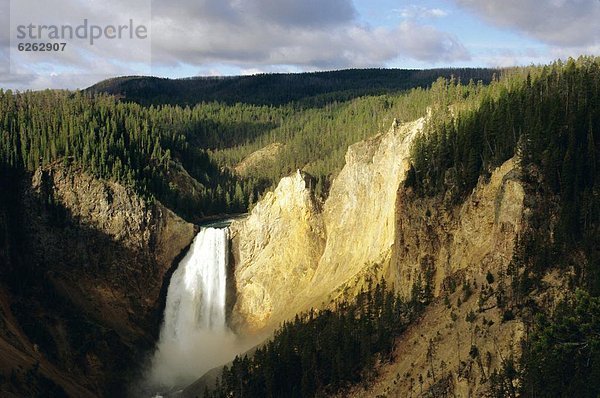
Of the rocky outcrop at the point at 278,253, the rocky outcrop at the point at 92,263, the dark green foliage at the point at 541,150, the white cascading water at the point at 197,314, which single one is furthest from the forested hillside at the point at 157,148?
the dark green foliage at the point at 541,150

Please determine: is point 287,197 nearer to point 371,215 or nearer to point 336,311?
point 371,215

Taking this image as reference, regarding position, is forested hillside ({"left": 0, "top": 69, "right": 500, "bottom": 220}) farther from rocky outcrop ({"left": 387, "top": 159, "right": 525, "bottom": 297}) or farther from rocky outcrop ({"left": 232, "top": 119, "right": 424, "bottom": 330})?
rocky outcrop ({"left": 387, "top": 159, "right": 525, "bottom": 297})

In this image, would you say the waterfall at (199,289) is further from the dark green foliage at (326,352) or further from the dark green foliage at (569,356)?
the dark green foliage at (569,356)

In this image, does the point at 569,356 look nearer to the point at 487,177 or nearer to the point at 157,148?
the point at 487,177

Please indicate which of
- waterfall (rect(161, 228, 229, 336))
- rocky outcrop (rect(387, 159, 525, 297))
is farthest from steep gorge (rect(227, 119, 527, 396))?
waterfall (rect(161, 228, 229, 336))

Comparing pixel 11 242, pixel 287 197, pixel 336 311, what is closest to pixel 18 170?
pixel 11 242

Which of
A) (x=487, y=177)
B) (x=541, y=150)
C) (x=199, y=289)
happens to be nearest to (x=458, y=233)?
(x=487, y=177)
